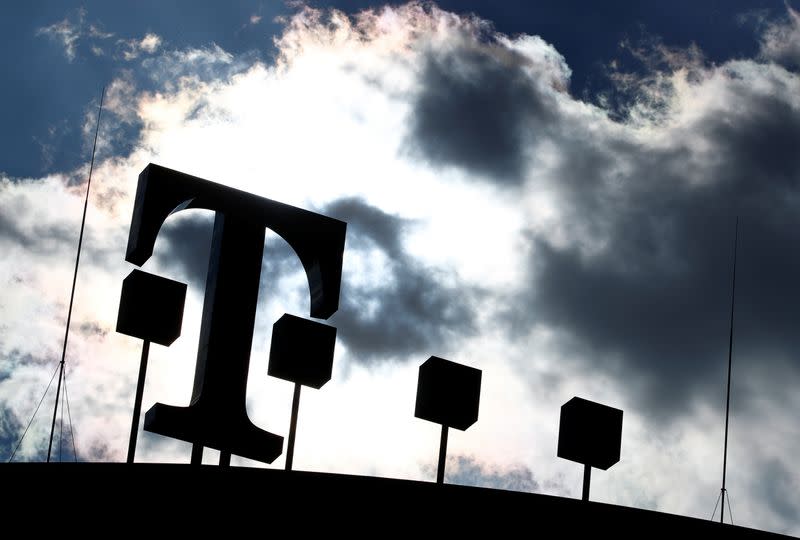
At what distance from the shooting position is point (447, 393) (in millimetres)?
19016

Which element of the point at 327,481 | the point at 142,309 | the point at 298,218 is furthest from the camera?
the point at 298,218

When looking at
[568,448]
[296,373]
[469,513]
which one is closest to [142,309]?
[296,373]

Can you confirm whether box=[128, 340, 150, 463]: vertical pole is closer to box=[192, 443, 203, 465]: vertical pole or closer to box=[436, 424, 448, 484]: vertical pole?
box=[192, 443, 203, 465]: vertical pole

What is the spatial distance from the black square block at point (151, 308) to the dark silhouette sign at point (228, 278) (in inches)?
30.4

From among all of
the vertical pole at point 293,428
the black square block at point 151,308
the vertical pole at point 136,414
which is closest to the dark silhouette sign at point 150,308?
the black square block at point 151,308

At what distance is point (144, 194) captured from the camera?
19312 millimetres

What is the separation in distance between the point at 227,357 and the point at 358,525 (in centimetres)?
387

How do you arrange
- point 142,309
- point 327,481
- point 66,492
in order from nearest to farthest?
point 66,492 → point 327,481 → point 142,309

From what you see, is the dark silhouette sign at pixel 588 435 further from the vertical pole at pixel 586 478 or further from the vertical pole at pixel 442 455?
the vertical pole at pixel 442 455

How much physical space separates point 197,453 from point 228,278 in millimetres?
3174

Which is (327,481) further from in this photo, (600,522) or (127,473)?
(600,522)

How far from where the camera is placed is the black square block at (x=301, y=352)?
18.8 meters

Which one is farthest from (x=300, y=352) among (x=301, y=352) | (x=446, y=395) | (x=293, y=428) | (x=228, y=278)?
(x=446, y=395)

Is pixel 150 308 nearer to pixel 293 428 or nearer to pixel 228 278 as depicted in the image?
pixel 228 278
